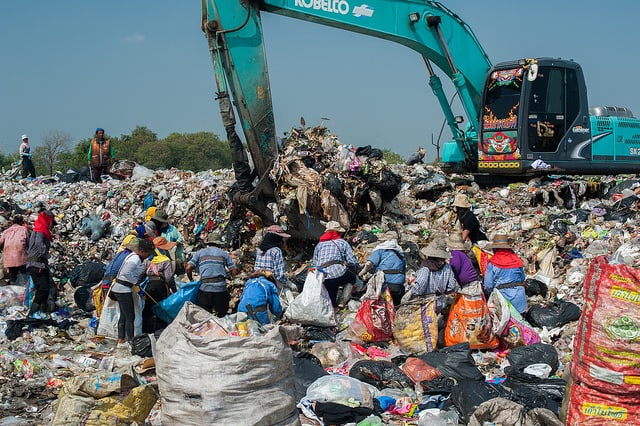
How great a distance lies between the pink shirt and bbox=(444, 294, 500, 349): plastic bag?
567cm

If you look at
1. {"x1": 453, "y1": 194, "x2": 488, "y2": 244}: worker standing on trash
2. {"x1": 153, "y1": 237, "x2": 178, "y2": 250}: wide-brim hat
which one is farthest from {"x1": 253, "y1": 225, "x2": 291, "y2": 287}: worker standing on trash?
{"x1": 453, "y1": 194, "x2": 488, "y2": 244}: worker standing on trash

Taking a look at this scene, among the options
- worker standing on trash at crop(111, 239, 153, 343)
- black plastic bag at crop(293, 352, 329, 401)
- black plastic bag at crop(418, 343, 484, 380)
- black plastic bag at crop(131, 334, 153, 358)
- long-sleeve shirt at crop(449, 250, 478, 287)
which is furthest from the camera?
worker standing on trash at crop(111, 239, 153, 343)

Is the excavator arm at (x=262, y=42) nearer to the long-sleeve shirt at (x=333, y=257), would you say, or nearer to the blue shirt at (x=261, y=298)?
the long-sleeve shirt at (x=333, y=257)

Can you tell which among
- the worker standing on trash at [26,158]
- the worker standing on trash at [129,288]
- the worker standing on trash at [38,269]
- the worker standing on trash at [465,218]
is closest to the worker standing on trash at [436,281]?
the worker standing on trash at [465,218]

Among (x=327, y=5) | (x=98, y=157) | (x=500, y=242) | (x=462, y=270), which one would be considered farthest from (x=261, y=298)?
(x=98, y=157)

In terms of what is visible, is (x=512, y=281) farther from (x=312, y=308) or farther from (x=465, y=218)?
(x=312, y=308)

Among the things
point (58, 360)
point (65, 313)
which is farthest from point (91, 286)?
point (58, 360)

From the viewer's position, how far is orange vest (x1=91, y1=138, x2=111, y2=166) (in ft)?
51.3

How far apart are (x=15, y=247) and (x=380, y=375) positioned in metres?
5.49

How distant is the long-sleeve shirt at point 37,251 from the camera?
8.65 metres

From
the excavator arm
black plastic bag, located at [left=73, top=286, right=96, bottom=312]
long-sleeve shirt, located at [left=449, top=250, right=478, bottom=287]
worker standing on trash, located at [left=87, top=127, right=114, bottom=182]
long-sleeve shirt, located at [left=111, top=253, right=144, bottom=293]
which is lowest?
black plastic bag, located at [left=73, top=286, right=96, bottom=312]

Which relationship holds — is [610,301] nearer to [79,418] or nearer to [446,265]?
[446,265]

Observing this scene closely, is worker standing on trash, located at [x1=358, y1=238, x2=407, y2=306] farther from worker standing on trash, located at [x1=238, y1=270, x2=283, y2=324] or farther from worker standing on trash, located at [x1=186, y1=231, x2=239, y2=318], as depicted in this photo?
worker standing on trash, located at [x1=186, y1=231, x2=239, y2=318]

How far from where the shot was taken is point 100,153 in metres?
15.6
